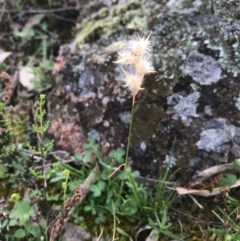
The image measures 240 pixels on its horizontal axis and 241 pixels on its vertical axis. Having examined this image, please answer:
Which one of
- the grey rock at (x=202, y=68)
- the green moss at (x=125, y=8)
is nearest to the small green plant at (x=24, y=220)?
the grey rock at (x=202, y=68)

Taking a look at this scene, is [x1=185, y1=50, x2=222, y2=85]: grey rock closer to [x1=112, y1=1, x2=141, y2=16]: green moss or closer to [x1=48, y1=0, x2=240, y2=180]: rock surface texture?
[x1=48, y1=0, x2=240, y2=180]: rock surface texture

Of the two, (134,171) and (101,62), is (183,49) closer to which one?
(101,62)

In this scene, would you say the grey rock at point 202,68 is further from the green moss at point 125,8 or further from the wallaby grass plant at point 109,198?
the green moss at point 125,8

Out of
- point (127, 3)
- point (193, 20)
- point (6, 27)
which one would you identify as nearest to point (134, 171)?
point (193, 20)

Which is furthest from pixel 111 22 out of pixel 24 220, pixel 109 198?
pixel 24 220

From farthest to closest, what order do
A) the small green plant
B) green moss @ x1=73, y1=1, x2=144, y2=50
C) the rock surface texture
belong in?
green moss @ x1=73, y1=1, x2=144, y2=50 < the rock surface texture < the small green plant

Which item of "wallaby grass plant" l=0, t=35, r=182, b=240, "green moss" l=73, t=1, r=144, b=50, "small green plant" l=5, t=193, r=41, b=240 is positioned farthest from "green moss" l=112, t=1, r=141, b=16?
"small green plant" l=5, t=193, r=41, b=240

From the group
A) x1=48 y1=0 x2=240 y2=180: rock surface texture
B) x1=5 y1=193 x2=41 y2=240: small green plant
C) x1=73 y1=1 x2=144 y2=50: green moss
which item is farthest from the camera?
x1=73 y1=1 x2=144 y2=50: green moss

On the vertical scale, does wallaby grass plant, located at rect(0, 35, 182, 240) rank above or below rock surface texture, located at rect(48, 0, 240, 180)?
below

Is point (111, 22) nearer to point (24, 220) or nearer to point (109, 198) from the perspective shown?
point (109, 198)
